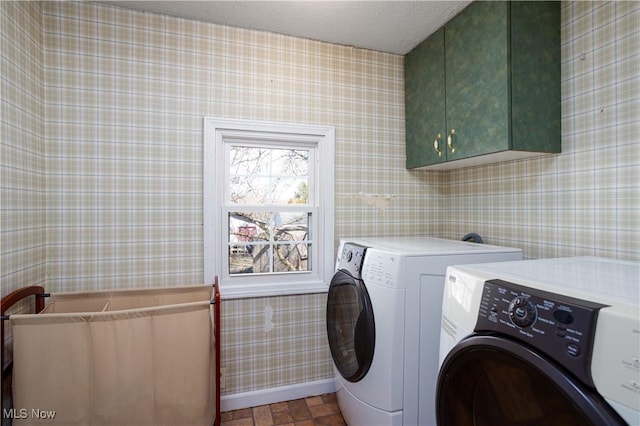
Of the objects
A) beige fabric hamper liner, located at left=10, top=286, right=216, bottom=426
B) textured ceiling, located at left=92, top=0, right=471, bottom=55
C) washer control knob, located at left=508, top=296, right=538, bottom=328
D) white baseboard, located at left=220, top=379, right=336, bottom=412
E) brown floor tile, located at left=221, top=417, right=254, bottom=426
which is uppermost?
textured ceiling, located at left=92, top=0, right=471, bottom=55

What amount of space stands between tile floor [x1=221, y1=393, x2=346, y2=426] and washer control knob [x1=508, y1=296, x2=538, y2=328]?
4.77 ft

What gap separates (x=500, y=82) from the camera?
1535mm

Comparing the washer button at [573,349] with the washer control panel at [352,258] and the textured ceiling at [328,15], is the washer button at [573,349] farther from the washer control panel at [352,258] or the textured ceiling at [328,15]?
the textured ceiling at [328,15]

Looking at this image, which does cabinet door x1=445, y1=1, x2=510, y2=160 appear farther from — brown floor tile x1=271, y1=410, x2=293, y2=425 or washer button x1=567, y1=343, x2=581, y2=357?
brown floor tile x1=271, y1=410, x2=293, y2=425

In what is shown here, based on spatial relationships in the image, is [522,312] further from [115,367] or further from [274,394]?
[274,394]

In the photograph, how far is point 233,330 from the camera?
6.48 ft

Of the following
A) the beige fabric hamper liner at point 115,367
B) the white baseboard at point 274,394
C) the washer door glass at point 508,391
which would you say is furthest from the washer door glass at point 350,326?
the beige fabric hamper liner at point 115,367

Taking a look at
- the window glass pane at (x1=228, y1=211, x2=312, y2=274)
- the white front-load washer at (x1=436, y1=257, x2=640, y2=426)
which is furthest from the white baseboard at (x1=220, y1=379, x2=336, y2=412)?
the white front-load washer at (x1=436, y1=257, x2=640, y2=426)

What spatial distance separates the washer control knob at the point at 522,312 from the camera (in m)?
0.73

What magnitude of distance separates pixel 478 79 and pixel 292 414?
7.14ft

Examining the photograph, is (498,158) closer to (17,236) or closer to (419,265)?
(419,265)


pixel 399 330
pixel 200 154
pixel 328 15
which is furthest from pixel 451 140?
pixel 200 154

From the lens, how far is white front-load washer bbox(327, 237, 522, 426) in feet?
4.56

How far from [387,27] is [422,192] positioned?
3.75 ft
